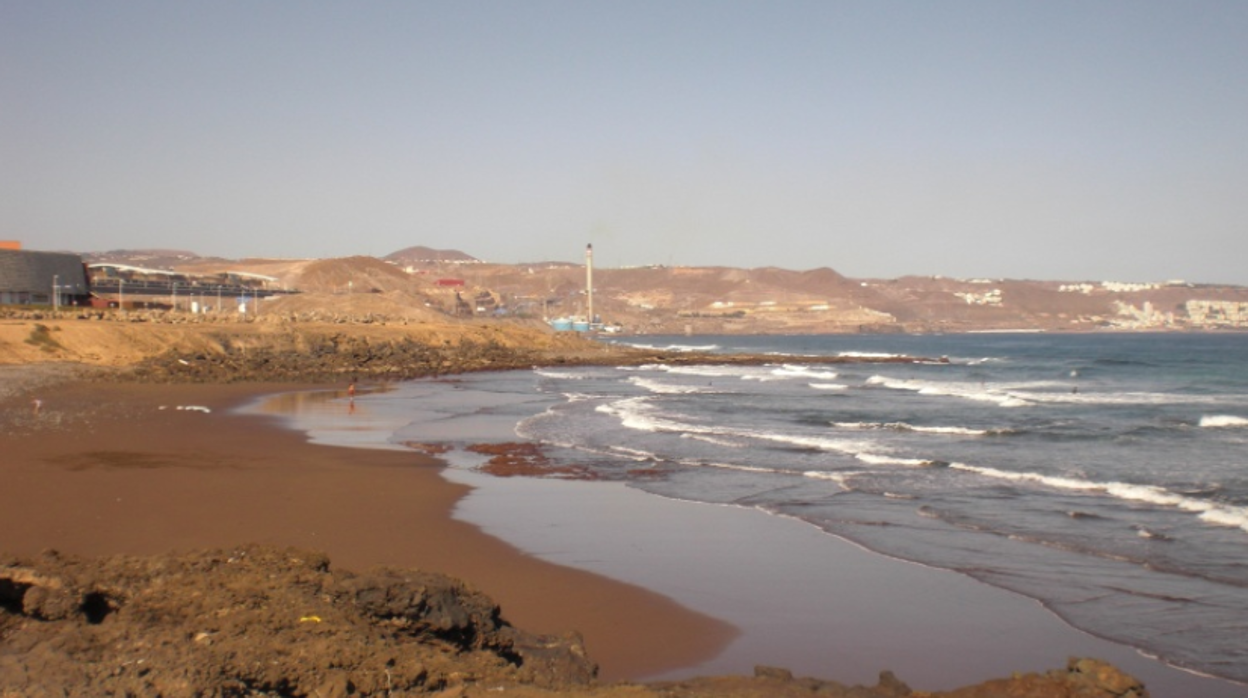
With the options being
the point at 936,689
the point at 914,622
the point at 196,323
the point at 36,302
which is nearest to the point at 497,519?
the point at 914,622

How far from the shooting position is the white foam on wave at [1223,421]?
986 inches

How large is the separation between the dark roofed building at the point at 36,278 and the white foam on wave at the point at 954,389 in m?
44.2

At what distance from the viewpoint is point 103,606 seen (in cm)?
495

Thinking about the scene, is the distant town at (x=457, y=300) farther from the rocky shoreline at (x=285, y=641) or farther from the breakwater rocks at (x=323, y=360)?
the rocky shoreline at (x=285, y=641)

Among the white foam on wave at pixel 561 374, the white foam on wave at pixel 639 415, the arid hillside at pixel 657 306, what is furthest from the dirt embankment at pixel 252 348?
the arid hillside at pixel 657 306

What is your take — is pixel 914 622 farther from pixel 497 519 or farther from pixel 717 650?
pixel 497 519

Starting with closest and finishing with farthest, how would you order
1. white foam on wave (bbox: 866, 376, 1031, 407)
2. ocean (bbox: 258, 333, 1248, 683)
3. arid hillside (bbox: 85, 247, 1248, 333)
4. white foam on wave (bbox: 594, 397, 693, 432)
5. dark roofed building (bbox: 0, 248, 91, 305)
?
ocean (bbox: 258, 333, 1248, 683)
white foam on wave (bbox: 594, 397, 693, 432)
white foam on wave (bbox: 866, 376, 1031, 407)
dark roofed building (bbox: 0, 248, 91, 305)
arid hillside (bbox: 85, 247, 1248, 333)

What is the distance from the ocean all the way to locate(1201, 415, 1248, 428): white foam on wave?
2.7 inches

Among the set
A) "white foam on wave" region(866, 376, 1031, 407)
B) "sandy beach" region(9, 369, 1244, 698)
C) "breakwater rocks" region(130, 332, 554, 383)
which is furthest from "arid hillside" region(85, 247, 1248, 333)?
"sandy beach" region(9, 369, 1244, 698)

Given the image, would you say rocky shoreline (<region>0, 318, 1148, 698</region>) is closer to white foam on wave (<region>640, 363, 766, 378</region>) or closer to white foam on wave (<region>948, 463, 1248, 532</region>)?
white foam on wave (<region>948, 463, 1248, 532</region>)

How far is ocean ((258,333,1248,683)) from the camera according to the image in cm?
911

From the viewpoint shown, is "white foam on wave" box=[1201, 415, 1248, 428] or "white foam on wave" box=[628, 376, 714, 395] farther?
"white foam on wave" box=[628, 376, 714, 395]

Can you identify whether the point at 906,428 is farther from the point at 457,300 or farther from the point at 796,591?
the point at 457,300

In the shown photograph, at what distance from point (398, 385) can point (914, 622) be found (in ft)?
105
